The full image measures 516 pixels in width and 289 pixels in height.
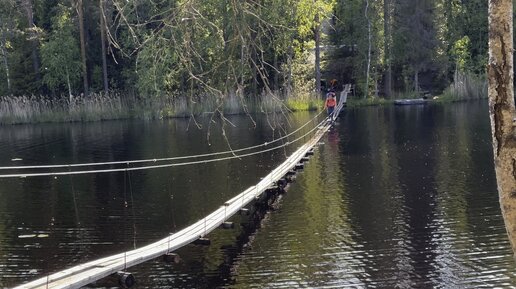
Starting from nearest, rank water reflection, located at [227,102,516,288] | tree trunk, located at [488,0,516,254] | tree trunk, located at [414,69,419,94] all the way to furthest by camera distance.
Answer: tree trunk, located at [488,0,516,254] → water reflection, located at [227,102,516,288] → tree trunk, located at [414,69,419,94]

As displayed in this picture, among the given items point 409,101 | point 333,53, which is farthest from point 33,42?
point 409,101

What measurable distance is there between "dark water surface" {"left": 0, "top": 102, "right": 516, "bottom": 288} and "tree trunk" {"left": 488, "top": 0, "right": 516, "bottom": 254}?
113 inches

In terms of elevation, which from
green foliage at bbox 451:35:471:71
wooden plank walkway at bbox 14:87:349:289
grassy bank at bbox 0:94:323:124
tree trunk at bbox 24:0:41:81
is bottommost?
wooden plank walkway at bbox 14:87:349:289

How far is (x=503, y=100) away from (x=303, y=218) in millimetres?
9890

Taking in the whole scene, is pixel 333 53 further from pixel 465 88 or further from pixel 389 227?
pixel 389 227

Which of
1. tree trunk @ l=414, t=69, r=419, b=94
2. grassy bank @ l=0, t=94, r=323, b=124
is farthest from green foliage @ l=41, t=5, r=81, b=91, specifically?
tree trunk @ l=414, t=69, r=419, b=94

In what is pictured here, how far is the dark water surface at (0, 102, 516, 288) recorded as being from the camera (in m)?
11.4

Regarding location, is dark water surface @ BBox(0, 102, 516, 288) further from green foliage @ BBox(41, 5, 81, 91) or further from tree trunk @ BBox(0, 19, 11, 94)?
tree trunk @ BBox(0, 19, 11, 94)

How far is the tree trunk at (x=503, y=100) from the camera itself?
16.7 feet

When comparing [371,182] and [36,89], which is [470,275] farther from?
[36,89]

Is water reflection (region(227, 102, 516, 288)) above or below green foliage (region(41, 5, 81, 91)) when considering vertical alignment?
below

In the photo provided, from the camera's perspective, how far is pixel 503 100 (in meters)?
5.16

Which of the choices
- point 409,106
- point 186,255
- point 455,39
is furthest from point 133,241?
point 455,39

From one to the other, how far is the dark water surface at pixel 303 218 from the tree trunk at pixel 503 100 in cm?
286
